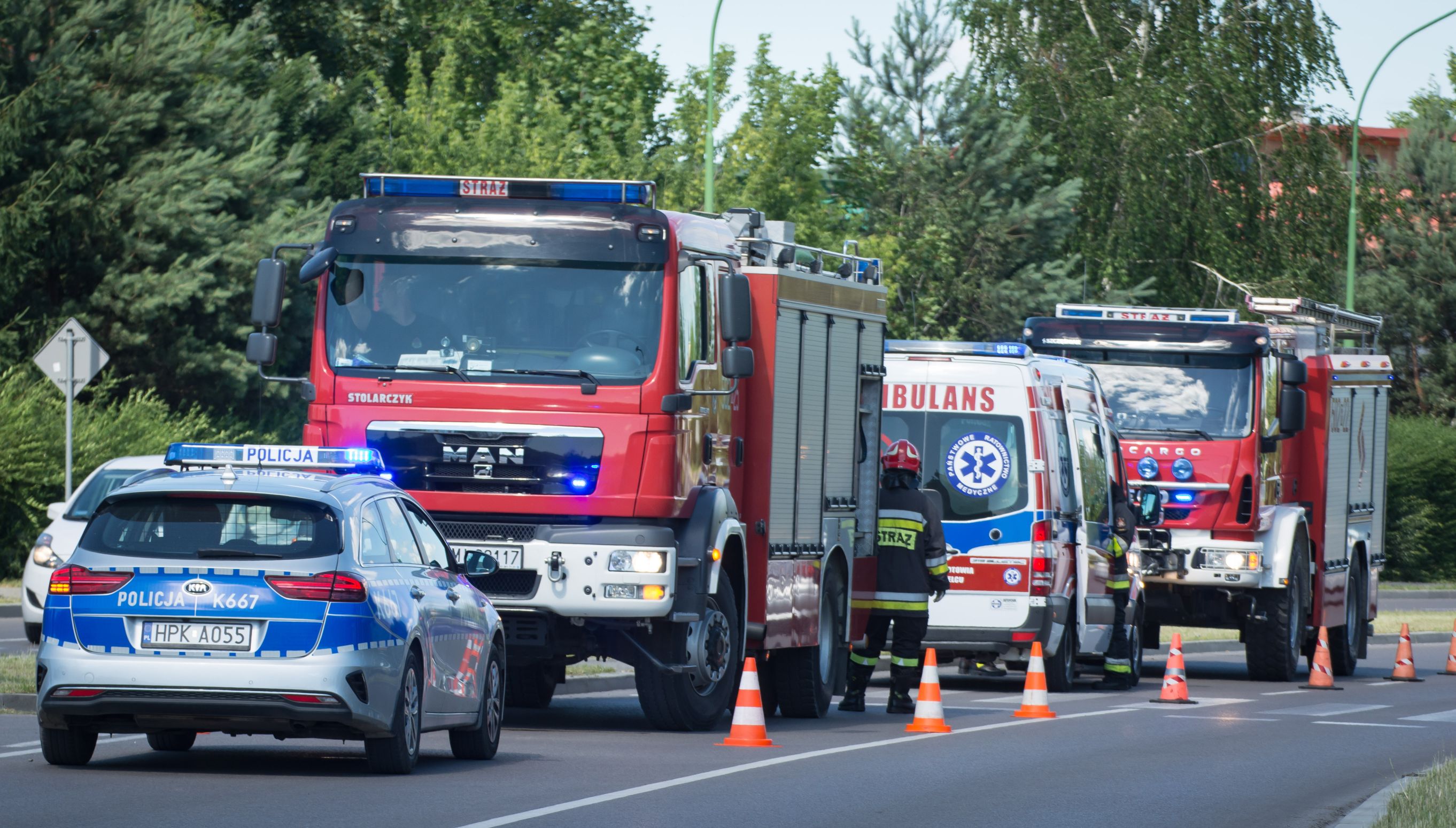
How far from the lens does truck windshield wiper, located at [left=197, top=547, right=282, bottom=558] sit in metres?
10.8

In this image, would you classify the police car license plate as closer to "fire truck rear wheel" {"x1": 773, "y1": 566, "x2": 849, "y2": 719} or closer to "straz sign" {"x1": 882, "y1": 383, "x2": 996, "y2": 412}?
"fire truck rear wheel" {"x1": 773, "y1": 566, "x2": 849, "y2": 719}

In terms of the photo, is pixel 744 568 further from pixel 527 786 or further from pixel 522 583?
pixel 527 786

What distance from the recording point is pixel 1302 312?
81.7 feet

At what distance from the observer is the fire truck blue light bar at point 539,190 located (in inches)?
563

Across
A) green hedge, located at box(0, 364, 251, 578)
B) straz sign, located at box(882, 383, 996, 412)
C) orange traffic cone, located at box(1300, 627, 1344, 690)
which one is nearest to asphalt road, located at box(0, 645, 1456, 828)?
straz sign, located at box(882, 383, 996, 412)

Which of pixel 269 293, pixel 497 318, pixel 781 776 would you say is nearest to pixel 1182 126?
pixel 497 318

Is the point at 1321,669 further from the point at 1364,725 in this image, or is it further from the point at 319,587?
the point at 319,587

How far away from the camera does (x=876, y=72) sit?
48.4 meters

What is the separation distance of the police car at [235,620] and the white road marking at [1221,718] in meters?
7.77

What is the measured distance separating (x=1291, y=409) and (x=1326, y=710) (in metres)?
4.05

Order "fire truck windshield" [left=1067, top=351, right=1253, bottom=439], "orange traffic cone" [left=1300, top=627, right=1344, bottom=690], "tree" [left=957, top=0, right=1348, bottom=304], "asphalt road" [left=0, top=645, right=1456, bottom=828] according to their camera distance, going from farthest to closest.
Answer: "tree" [left=957, top=0, right=1348, bottom=304]
"fire truck windshield" [left=1067, top=351, right=1253, bottom=439]
"orange traffic cone" [left=1300, top=627, right=1344, bottom=690]
"asphalt road" [left=0, top=645, right=1456, bottom=828]

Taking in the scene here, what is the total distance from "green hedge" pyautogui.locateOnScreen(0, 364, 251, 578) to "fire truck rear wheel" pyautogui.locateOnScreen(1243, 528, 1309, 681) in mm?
15805

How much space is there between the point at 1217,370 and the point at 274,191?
18981mm

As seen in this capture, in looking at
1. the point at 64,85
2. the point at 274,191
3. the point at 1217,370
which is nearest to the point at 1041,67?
the point at 274,191
